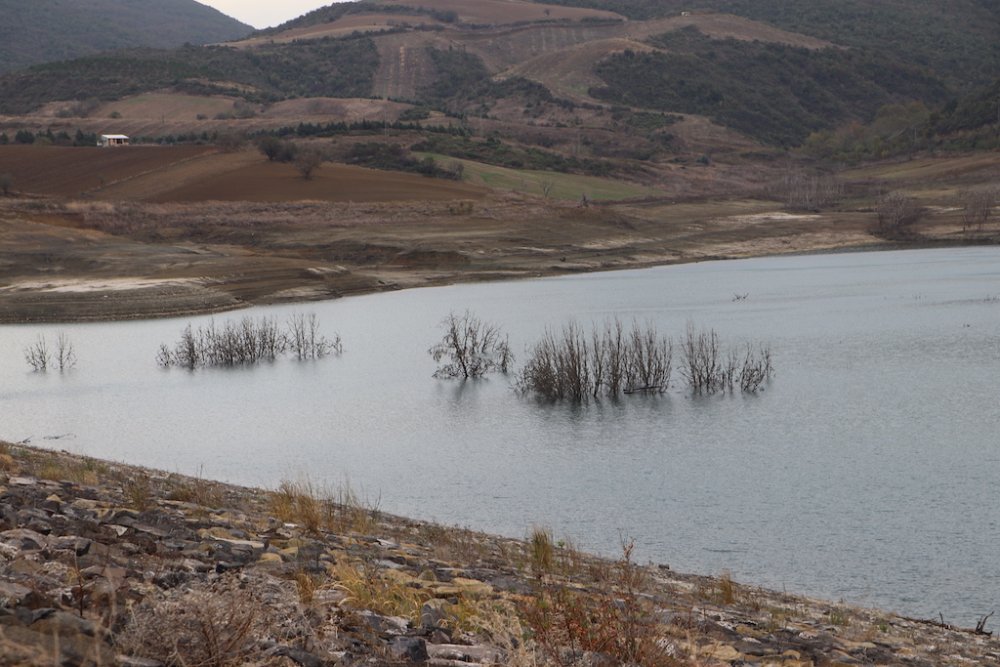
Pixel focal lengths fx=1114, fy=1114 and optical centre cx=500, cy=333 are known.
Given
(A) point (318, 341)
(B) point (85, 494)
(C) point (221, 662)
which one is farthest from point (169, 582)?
(A) point (318, 341)

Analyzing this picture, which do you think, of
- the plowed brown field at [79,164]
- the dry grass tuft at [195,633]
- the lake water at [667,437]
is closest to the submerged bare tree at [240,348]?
the lake water at [667,437]

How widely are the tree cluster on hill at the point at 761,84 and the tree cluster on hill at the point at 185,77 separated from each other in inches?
1827

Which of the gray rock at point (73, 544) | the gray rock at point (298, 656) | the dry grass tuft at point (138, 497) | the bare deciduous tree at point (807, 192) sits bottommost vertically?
the dry grass tuft at point (138, 497)

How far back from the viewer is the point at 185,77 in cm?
16138

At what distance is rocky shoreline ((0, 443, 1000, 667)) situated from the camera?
589 cm

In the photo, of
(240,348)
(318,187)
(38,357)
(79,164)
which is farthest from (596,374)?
(79,164)

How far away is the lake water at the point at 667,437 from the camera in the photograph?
15.8 m

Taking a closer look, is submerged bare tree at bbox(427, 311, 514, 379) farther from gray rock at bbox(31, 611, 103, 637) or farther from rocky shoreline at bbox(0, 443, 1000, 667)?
gray rock at bbox(31, 611, 103, 637)

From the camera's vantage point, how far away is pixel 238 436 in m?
26.3

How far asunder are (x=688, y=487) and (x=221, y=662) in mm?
14465

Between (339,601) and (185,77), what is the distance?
16467 cm

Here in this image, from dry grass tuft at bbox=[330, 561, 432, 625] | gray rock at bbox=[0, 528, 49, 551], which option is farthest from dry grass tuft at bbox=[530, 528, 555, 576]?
gray rock at bbox=[0, 528, 49, 551]

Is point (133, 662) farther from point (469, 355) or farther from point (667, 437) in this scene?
point (469, 355)

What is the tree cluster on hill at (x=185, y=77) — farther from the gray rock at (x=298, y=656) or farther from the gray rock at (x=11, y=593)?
the gray rock at (x=298, y=656)
